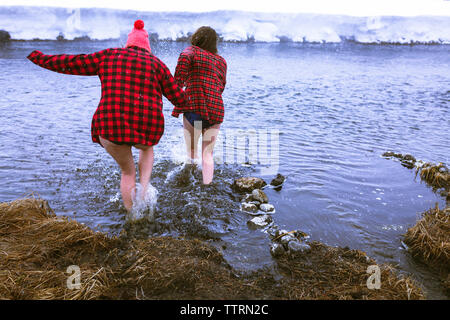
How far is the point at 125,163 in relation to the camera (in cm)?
368

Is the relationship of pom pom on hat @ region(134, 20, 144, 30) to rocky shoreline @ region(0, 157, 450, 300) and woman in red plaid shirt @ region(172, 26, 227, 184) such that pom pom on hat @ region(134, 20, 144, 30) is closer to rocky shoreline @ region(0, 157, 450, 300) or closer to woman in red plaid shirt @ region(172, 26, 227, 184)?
woman in red plaid shirt @ region(172, 26, 227, 184)

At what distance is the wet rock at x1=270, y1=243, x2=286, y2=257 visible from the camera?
350cm

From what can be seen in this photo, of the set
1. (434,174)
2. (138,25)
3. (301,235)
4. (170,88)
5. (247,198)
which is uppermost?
(138,25)

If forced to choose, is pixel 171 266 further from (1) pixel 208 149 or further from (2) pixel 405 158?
(2) pixel 405 158

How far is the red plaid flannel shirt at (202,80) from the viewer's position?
14.2ft

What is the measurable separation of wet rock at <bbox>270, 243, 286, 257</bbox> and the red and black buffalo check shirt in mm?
1876

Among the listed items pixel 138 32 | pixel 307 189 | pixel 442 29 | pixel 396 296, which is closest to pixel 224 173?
pixel 307 189

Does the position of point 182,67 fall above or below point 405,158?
above

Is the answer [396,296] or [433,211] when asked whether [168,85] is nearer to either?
[396,296]

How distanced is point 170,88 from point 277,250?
2176 mm

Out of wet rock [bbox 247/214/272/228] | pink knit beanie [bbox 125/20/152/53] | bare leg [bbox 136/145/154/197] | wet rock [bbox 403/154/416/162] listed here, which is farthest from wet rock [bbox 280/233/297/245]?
wet rock [bbox 403/154/416/162]

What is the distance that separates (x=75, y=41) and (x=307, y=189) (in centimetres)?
4975

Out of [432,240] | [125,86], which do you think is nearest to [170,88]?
[125,86]
